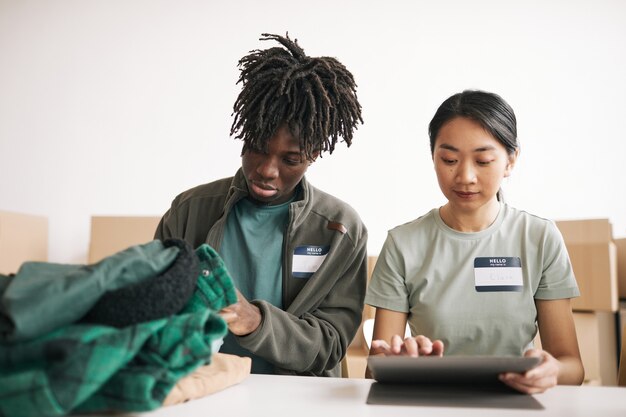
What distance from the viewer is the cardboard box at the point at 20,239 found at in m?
2.80

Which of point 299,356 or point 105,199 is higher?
point 105,199

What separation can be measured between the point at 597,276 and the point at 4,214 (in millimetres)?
2703

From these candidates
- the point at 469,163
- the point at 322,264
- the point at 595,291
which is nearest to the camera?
the point at 469,163

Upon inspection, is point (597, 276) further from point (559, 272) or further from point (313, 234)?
point (313, 234)

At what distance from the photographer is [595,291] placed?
8.07 feet

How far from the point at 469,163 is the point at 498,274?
25cm

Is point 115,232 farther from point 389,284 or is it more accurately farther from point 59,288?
point 59,288

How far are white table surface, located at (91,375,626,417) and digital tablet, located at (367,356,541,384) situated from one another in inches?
1.6

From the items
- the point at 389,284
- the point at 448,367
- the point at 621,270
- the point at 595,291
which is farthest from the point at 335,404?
the point at 621,270

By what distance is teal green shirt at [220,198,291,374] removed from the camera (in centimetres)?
135

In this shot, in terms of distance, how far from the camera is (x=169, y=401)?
695 mm

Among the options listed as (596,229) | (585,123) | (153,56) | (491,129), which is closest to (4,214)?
(153,56)

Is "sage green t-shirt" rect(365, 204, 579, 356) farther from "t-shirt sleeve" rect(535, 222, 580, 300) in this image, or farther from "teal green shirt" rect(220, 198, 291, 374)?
"teal green shirt" rect(220, 198, 291, 374)

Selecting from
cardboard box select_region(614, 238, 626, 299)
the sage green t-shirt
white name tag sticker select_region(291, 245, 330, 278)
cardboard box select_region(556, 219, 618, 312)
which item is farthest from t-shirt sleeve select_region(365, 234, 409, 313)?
cardboard box select_region(614, 238, 626, 299)
